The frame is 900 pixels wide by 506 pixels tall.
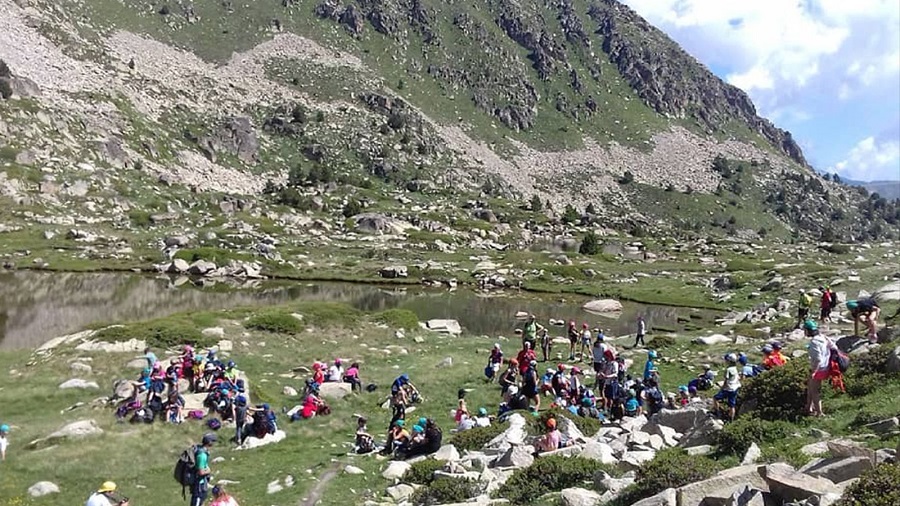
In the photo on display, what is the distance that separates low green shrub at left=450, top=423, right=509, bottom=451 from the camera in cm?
2239

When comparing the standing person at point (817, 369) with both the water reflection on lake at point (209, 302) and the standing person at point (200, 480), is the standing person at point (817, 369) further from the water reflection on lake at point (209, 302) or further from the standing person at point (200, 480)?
the water reflection on lake at point (209, 302)

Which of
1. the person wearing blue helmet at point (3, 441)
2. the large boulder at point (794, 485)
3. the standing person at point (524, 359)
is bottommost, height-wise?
the person wearing blue helmet at point (3, 441)

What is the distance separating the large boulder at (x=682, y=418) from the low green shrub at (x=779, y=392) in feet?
4.81

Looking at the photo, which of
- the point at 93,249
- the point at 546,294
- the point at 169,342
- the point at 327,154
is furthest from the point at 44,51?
the point at 169,342

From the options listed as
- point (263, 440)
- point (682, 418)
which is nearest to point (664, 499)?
point (682, 418)

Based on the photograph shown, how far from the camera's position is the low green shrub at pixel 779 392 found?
61.8 ft

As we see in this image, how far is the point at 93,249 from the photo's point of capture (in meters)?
88.8

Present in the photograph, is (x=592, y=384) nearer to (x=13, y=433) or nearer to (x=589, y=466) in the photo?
(x=589, y=466)

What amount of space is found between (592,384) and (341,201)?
117 metres

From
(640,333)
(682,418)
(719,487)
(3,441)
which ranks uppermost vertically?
(640,333)

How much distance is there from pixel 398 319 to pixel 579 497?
34.6 m

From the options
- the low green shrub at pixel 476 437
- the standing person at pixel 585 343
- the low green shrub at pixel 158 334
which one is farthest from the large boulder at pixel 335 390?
the standing person at pixel 585 343

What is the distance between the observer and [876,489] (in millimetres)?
9852

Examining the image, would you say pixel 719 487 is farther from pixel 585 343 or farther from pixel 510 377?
pixel 585 343
